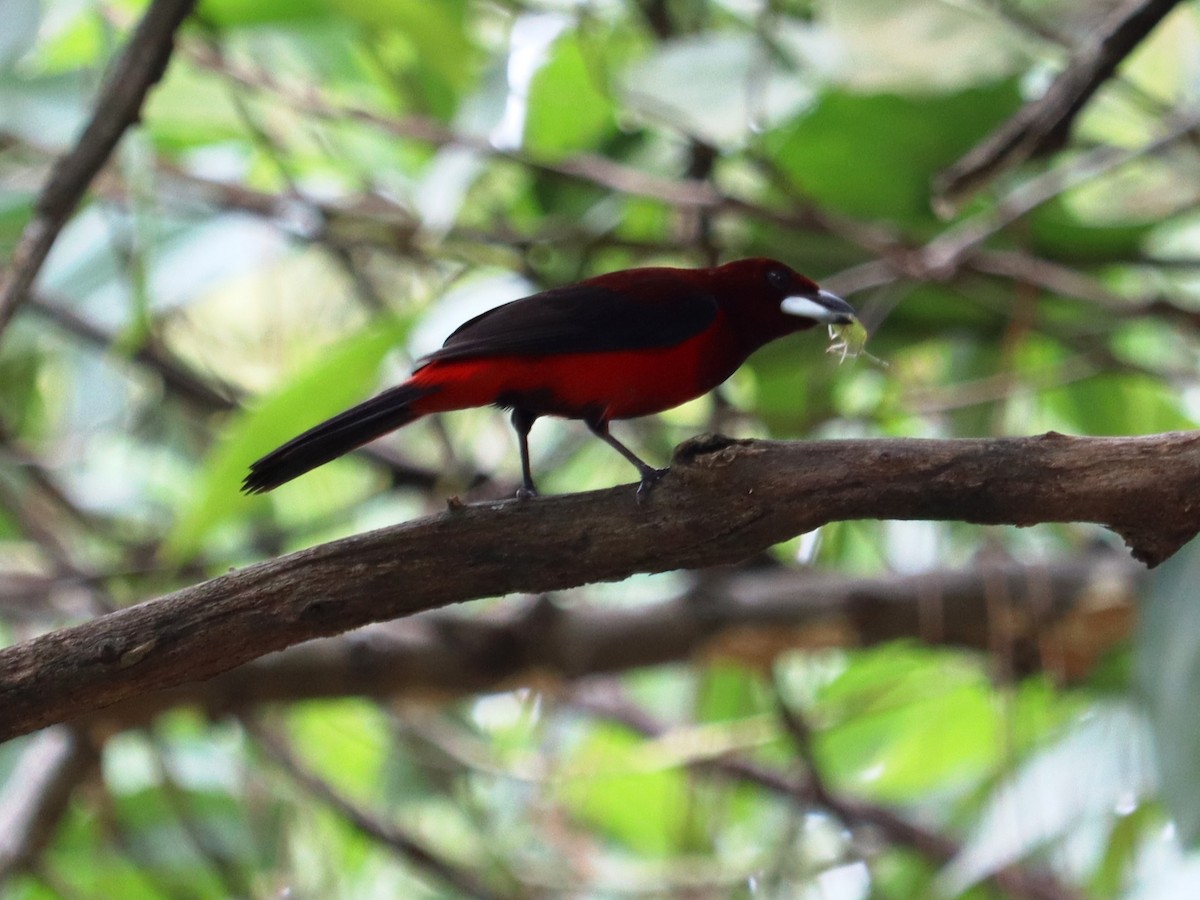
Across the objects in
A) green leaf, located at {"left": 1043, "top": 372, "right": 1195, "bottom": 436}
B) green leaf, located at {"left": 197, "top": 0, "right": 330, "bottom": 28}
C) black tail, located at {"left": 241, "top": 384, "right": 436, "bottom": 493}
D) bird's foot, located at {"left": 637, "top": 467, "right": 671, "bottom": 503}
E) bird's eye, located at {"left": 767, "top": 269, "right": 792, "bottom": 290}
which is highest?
green leaf, located at {"left": 197, "top": 0, "right": 330, "bottom": 28}

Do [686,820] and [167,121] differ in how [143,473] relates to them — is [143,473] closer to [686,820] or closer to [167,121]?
[167,121]

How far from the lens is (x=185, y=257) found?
443 cm

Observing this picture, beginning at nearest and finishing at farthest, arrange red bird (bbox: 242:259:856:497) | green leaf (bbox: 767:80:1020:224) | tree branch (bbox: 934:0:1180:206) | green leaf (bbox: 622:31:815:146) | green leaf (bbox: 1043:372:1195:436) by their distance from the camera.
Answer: red bird (bbox: 242:259:856:497) → tree branch (bbox: 934:0:1180:206) → green leaf (bbox: 622:31:815:146) → green leaf (bbox: 767:80:1020:224) → green leaf (bbox: 1043:372:1195:436)

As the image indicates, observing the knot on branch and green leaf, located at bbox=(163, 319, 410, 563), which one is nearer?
the knot on branch

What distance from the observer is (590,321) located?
2.75 m

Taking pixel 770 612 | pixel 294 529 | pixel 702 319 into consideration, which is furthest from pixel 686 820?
pixel 702 319

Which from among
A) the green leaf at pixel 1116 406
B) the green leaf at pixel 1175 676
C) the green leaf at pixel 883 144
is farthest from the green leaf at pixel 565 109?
the green leaf at pixel 1175 676

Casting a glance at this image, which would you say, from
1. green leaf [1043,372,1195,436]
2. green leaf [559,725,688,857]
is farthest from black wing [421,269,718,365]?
green leaf [1043,372,1195,436]

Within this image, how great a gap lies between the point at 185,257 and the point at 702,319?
7.33 feet

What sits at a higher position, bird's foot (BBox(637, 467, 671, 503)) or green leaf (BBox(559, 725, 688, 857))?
green leaf (BBox(559, 725, 688, 857))

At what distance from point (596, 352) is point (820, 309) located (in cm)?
62

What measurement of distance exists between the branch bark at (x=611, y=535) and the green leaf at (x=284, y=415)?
145 cm

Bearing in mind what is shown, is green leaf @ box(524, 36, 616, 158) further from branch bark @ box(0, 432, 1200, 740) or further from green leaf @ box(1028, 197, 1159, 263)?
branch bark @ box(0, 432, 1200, 740)

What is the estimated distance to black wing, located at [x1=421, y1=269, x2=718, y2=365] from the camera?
105 inches
